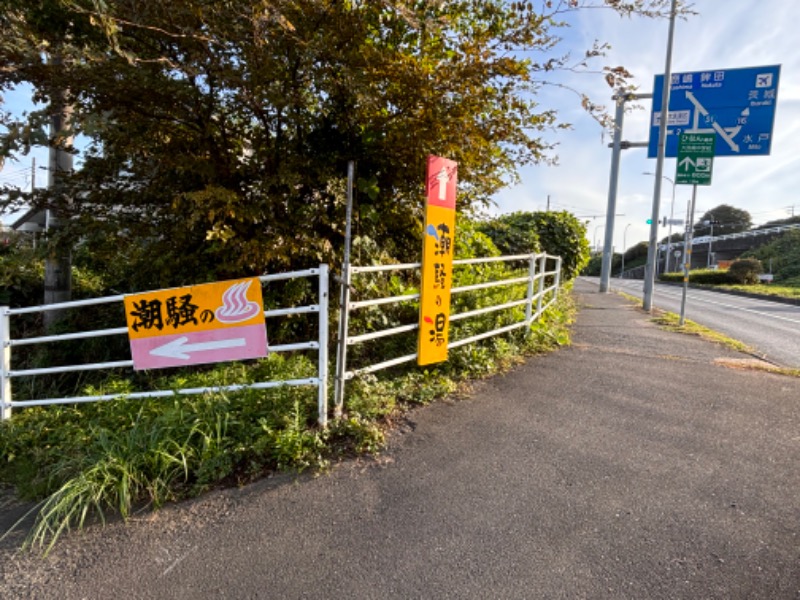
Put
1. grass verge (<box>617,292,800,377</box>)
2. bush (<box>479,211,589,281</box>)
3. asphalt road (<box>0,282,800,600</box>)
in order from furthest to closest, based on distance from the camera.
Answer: bush (<box>479,211,589,281</box>) < grass verge (<box>617,292,800,377</box>) < asphalt road (<box>0,282,800,600</box>)

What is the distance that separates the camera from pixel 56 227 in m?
4.03

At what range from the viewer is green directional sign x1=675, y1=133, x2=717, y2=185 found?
8234 millimetres

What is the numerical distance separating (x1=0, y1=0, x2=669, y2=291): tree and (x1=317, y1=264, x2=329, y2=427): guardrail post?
2.51 ft

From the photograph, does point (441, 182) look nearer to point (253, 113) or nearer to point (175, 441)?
point (253, 113)

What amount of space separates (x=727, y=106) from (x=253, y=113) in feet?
37.0

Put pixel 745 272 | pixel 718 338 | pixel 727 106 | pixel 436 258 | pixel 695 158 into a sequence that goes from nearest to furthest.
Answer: pixel 436 258 < pixel 718 338 < pixel 695 158 < pixel 727 106 < pixel 745 272

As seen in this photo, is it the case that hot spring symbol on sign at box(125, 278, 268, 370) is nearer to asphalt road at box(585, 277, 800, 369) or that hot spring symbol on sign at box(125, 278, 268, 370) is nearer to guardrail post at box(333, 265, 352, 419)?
guardrail post at box(333, 265, 352, 419)

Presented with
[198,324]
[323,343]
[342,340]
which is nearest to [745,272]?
[342,340]

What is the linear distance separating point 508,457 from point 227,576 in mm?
1779

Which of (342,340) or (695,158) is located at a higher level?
(695,158)

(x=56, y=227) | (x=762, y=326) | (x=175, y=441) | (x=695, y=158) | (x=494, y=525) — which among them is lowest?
(x=494, y=525)

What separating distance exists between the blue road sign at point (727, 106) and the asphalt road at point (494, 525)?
30.4ft

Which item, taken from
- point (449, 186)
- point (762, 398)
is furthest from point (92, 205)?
point (762, 398)

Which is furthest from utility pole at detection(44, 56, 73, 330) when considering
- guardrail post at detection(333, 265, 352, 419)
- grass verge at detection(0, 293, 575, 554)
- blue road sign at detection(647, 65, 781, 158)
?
blue road sign at detection(647, 65, 781, 158)
